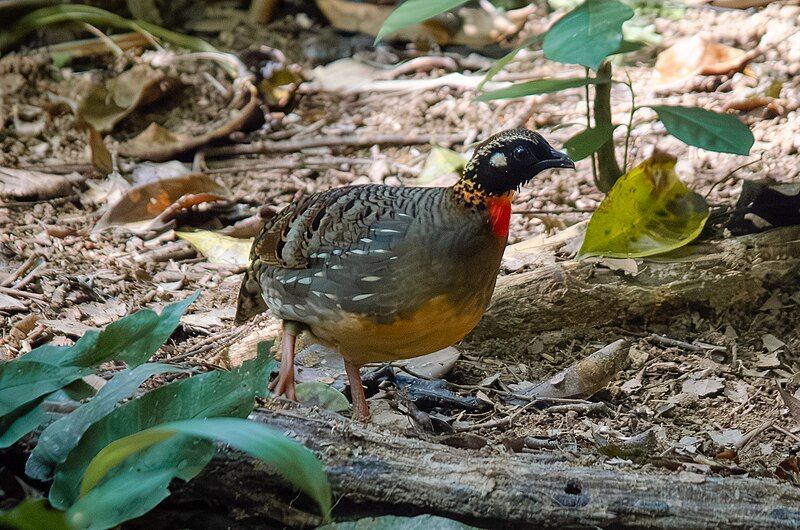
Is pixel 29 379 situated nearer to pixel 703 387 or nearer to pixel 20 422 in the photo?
pixel 20 422

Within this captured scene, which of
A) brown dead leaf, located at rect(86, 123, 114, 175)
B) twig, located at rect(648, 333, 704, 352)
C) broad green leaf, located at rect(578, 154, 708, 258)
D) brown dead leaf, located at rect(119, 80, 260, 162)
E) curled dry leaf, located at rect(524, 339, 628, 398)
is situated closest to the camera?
curled dry leaf, located at rect(524, 339, 628, 398)

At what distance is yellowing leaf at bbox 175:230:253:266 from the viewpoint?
5.23m

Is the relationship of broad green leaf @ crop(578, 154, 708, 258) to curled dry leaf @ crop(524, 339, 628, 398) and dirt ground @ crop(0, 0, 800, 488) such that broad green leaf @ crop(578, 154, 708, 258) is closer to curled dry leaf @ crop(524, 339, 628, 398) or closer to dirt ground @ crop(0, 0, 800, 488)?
dirt ground @ crop(0, 0, 800, 488)

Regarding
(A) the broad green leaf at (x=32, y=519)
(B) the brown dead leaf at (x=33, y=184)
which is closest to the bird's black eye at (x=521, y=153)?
(A) the broad green leaf at (x=32, y=519)

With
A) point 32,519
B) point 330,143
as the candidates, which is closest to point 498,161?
point 32,519

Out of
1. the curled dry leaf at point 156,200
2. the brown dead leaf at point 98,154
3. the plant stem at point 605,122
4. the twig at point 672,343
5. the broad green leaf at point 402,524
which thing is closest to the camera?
the broad green leaf at point 402,524

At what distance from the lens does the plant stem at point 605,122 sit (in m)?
4.78

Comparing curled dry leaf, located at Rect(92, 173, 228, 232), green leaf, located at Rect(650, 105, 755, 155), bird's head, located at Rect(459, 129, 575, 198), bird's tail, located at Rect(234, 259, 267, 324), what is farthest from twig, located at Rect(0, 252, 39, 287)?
green leaf, located at Rect(650, 105, 755, 155)

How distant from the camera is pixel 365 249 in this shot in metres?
3.41

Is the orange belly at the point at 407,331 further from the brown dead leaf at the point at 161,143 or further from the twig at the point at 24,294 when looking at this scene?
the brown dead leaf at the point at 161,143

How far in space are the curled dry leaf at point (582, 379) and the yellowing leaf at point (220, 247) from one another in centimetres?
192

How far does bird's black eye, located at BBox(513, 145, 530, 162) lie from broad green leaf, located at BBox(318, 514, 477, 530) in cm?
134

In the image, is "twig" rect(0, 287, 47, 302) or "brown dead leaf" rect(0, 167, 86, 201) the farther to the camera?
"brown dead leaf" rect(0, 167, 86, 201)

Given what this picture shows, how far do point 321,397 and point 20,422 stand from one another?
131 cm
